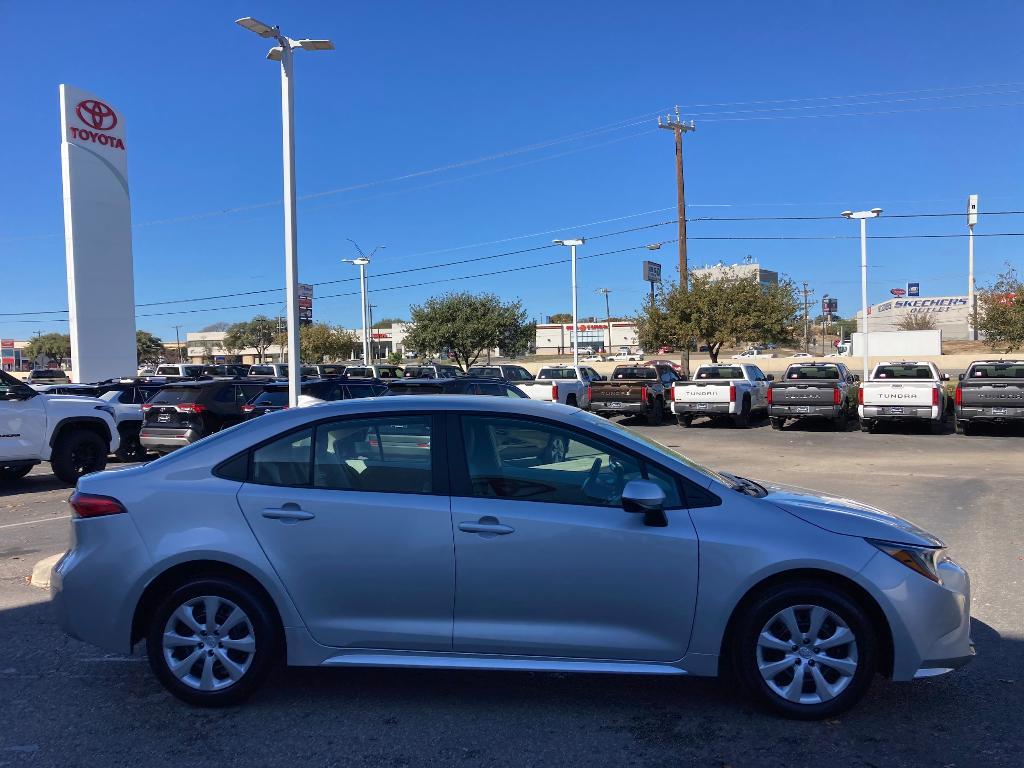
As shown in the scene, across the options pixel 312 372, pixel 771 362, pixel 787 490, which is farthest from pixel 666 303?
pixel 771 362

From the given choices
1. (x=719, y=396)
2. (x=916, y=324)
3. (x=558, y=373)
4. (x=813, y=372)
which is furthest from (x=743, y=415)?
(x=916, y=324)

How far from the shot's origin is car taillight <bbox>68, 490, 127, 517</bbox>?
4.22 m

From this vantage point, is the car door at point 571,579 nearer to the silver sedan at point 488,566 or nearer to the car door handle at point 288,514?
the silver sedan at point 488,566

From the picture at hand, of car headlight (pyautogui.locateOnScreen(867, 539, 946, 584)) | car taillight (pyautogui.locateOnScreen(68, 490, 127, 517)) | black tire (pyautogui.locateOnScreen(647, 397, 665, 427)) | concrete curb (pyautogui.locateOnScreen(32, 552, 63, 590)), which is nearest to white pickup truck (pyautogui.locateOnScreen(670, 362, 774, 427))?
black tire (pyautogui.locateOnScreen(647, 397, 665, 427))

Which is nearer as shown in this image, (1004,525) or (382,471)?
(382,471)

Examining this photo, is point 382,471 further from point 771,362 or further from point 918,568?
point 771,362

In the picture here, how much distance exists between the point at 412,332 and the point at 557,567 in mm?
46632

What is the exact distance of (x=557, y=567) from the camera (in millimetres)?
3959

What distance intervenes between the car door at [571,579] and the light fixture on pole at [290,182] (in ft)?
31.4

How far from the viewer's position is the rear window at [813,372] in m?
22.0

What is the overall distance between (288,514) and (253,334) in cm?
10414

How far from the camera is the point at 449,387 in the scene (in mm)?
15406

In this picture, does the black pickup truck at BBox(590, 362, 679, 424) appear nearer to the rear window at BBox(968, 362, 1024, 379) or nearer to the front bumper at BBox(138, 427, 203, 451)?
the rear window at BBox(968, 362, 1024, 379)

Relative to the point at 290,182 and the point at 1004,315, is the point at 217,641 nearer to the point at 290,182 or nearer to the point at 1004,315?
the point at 290,182
